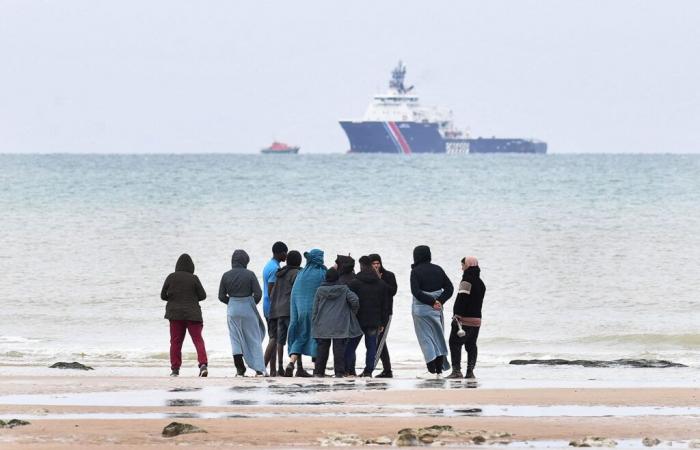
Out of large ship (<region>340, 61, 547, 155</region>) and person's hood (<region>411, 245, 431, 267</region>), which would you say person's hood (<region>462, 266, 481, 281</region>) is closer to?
person's hood (<region>411, 245, 431, 267</region>)

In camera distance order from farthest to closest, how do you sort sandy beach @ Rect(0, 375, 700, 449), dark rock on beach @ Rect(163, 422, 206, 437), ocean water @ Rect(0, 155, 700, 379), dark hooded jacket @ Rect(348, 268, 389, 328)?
1. ocean water @ Rect(0, 155, 700, 379)
2. dark hooded jacket @ Rect(348, 268, 389, 328)
3. dark rock on beach @ Rect(163, 422, 206, 437)
4. sandy beach @ Rect(0, 375, 700, 449)

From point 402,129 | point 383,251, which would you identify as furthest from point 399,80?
point 383,251

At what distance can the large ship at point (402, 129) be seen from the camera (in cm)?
17838

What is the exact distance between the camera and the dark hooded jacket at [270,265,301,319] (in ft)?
46.1

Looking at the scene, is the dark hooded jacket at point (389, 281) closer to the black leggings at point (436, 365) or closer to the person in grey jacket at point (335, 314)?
the person in grey jacket at point (335, 314)

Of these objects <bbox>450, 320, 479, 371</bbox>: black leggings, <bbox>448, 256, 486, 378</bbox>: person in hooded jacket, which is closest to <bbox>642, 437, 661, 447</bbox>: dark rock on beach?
<bbox>448, 256, 486, 378</bbox>: person in hooded jacket

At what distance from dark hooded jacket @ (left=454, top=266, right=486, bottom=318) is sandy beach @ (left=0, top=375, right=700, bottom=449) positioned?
661 millimetres

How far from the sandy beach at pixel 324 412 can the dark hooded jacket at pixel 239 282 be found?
925 millimetres

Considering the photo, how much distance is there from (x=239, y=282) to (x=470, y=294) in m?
2.19

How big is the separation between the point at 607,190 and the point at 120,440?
6895 cm

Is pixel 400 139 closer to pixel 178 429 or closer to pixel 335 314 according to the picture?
pixel 335 314

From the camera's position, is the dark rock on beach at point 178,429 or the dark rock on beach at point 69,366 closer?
the dark rock on beach at point 178,429

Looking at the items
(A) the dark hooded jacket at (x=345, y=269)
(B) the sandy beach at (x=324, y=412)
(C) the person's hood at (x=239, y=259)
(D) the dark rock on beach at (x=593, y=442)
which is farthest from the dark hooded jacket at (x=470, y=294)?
(D) the dark rock on beach at (x=593, y=442)

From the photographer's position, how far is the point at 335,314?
1363 cm
